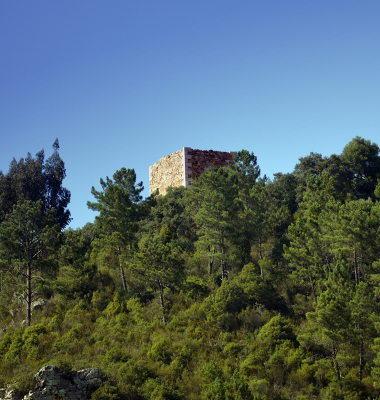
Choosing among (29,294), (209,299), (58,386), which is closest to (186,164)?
(209,299)

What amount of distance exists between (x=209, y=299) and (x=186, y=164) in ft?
67.6

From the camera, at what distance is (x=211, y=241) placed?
26.1 m

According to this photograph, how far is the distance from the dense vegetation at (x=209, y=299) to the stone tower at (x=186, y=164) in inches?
366

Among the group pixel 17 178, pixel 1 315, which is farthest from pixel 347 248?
pixel 17 178

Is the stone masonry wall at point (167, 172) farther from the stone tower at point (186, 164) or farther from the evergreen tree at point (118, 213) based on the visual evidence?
the evergreen tree at point (118, 213)

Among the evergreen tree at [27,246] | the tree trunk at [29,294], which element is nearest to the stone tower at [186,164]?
the evergreen tree at [27,246]

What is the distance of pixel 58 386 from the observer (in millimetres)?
18359

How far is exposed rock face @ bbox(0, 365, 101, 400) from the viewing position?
18.0 meters

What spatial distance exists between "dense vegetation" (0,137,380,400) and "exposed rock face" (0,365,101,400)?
0.56 m

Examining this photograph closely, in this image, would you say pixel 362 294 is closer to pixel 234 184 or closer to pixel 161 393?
pixel 161 393

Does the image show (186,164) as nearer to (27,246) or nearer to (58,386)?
(27,246)

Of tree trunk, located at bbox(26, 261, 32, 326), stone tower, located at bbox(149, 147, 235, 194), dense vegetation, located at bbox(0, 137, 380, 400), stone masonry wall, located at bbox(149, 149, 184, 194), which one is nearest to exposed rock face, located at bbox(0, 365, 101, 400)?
dense vegetation, located at bbox(0, 137, 380, 400)

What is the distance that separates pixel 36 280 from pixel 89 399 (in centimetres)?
913

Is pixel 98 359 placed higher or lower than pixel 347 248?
lower
